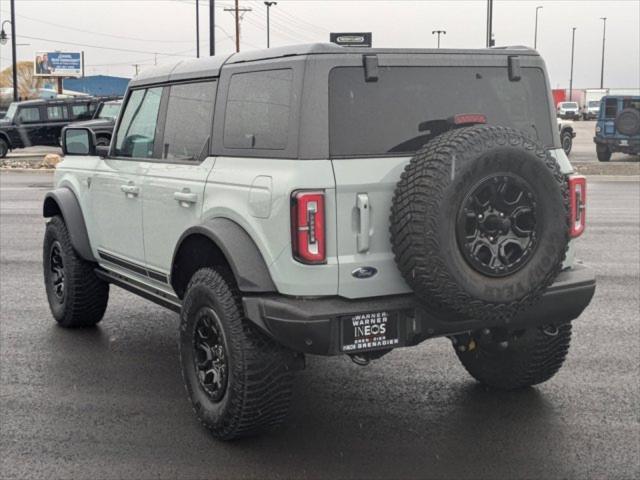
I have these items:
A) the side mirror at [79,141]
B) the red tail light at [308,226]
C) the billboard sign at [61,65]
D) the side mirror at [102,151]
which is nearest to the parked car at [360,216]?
the red tail light at [308,226]

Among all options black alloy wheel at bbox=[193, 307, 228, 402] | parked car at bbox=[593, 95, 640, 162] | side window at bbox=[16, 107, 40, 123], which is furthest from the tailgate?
side window at bbox=[16, 107, 40, 123]

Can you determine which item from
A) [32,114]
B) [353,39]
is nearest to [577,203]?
[353,39]

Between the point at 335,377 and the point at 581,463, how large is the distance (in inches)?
72.5

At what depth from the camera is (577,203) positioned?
4.67 meters

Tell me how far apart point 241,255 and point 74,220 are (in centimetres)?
269

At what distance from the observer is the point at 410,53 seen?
4289mm

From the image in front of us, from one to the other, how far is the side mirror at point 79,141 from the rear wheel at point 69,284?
604mm

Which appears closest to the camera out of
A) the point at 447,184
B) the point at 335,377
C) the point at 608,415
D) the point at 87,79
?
the point at 447,184

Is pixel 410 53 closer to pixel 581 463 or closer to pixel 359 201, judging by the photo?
pixel 359 201

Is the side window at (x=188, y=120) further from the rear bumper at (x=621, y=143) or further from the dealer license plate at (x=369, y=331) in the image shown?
the rear bumper at (x=621, y=143)

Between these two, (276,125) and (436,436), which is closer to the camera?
(276,125)

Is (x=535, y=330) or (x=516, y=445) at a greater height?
(x=535, y=330)

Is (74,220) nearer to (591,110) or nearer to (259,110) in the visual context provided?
(259,110)

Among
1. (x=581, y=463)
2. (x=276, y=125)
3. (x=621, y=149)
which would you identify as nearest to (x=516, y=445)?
(x=581, y=463)
